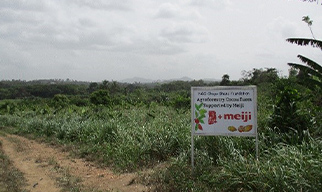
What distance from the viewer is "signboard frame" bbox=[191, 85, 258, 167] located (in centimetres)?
525

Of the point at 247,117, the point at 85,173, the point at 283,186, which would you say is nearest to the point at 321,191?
the point at 283,186

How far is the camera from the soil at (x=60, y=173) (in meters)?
5.60

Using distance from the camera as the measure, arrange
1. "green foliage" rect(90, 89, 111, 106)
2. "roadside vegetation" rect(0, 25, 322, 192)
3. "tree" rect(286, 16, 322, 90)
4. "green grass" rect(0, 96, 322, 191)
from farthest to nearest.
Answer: "green foliage" rect(90, 89, 111, 106), "tree" rect(286, 16, 322, 90), "roadside vegetation" rect(0, 25, 322, 192), "green grass" rect(0, 96, 322, 191)

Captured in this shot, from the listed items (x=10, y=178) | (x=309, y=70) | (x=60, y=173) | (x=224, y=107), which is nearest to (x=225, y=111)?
(x=224, y=107)

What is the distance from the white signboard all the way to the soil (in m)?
1.57

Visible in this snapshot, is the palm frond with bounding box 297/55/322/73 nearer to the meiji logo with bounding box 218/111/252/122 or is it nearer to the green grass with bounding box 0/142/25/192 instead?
the meiji logo with bounding box 218/111/252/122

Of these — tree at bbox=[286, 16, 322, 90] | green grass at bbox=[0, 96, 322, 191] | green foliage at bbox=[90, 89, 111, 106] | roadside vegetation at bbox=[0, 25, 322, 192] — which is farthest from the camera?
green foliage at bbox=[90, 89, 111, 106]

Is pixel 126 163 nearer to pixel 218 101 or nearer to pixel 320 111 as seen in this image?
pixel 218 101

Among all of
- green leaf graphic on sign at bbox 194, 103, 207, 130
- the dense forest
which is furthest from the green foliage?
green leaf graphic on sign at bbox 194, 103, 207, 130

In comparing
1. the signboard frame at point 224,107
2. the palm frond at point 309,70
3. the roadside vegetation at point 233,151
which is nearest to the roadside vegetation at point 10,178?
the roadside vegetation at point 233,151

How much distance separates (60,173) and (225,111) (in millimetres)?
3825

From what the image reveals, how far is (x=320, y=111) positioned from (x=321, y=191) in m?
2.60

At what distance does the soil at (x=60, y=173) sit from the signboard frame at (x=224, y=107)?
1491 mm

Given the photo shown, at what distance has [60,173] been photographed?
21.4ft
